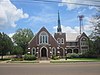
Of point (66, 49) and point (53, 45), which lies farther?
point (66, 49)

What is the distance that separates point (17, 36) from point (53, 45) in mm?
35750

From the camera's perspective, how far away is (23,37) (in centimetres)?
9838

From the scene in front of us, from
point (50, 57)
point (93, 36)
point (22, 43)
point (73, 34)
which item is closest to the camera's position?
point (93, 36)

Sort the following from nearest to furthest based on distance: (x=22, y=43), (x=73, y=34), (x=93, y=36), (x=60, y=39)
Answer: (x=93, y=36) → (x=60, y=39) → (x=73, y=34) → (x=22, y=43)

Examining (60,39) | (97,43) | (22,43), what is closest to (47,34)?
(60,39)

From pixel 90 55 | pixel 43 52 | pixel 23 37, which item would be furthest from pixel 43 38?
pixel 23 37

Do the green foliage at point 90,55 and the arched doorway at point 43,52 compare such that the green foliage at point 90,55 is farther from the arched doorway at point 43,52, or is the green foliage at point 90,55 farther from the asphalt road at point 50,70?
the asphalt road at point 50,70

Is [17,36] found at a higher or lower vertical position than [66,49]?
higher

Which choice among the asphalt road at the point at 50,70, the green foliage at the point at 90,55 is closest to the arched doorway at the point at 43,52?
the green foliage at the point at 90,55

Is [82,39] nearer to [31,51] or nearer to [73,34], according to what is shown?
[73,34]

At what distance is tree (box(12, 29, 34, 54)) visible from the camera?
95875mm

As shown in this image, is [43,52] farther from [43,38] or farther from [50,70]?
[50,70]

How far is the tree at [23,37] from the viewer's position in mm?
95875

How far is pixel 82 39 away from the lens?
79.8 m
